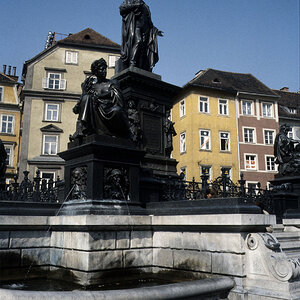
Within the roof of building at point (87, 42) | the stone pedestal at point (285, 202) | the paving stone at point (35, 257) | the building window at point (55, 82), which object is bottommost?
the paving stone at point (35, 257)

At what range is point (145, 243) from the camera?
271 inches

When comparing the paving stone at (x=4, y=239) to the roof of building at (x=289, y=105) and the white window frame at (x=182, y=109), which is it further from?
the roof of building at (x=289, y=105)

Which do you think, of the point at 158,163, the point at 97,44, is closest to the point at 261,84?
the point at 97,44

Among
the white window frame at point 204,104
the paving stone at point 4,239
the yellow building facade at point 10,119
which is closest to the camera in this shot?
the paving stone at point 4,239

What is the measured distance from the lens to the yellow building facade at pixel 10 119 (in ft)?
139

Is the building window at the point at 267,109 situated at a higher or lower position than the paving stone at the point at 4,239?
higher

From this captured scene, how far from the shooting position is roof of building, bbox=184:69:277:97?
4006 centimetres

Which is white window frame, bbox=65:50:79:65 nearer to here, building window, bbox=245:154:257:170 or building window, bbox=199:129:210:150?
building window, bbox=199:129:210:150

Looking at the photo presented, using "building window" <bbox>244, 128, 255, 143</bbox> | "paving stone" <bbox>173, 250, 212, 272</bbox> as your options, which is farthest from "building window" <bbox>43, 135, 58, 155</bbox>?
"paving stone" <bbox>173, 250, 212, 272</bbox>

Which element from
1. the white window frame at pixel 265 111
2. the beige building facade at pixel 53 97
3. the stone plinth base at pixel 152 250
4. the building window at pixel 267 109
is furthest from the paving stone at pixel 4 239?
the building window at pixel 267 109

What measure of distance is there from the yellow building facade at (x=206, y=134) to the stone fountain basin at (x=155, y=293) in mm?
31996

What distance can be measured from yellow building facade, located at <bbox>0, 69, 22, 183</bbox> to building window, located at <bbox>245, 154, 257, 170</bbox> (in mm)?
25245

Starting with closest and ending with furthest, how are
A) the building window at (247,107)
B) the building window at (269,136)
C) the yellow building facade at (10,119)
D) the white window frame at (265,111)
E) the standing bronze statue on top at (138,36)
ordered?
the standing bronze statue on top at (138,36) < the building window at (247,107) < the building window at (269,136) < the white window frame at (265,111) < the yellow building facade at (10,119)

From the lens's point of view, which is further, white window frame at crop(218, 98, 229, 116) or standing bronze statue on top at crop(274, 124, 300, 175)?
white window frame at crop(218, 98, 229, 116)
